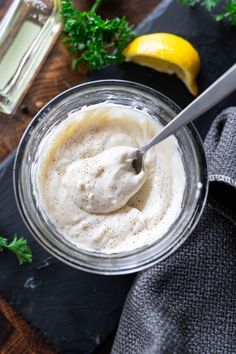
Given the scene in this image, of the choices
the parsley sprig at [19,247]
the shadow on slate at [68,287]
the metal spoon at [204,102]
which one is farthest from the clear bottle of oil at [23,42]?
the metal spoon at [204,102]

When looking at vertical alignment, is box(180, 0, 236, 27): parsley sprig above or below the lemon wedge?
above

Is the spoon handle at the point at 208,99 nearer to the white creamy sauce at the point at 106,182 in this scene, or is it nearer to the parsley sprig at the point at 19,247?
the white creamy sauce at the point at 106,182

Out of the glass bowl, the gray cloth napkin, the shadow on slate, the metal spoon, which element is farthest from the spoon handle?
the shadow on slate

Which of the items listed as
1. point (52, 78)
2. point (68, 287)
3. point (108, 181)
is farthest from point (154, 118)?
point (68, 287)

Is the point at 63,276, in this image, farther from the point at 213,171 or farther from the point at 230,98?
the point at 230,98

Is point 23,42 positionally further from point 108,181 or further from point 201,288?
point 201,288

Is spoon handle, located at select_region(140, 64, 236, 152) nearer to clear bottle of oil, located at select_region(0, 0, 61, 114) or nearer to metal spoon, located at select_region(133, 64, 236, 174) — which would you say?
metal spoon, located at select_region(133, 64, 236, 174)
